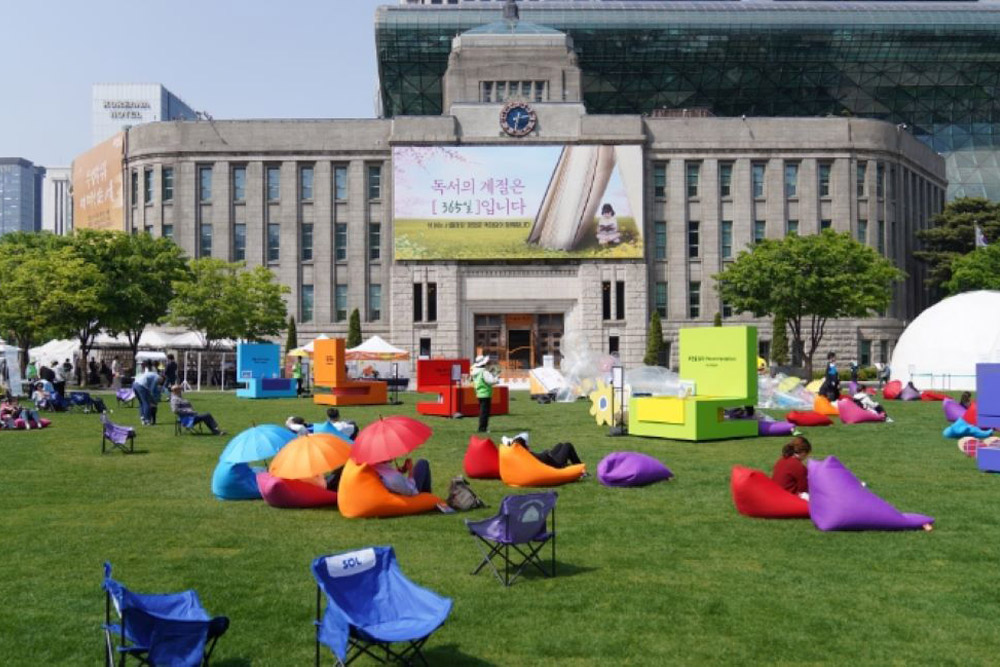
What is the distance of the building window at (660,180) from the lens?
5916 centimetres

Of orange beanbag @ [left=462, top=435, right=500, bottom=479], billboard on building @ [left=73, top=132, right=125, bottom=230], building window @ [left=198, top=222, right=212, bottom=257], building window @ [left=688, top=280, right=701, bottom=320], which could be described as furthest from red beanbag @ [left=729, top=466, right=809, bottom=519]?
billboard on building @ [left=73, top=132, right=125, bottom=230]

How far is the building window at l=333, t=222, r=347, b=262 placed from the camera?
59531 mm

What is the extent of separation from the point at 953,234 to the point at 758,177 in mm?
15300

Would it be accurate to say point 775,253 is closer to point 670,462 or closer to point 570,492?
point 670,462

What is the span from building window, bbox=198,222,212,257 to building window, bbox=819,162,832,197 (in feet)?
130

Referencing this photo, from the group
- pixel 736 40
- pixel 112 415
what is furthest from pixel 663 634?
pixel 736 40

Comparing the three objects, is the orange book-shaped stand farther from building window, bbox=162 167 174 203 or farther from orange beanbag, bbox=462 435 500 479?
building window, bbox=162 167 174 203

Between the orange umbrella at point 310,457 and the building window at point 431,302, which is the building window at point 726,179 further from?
the orange umbrella at point 310,457

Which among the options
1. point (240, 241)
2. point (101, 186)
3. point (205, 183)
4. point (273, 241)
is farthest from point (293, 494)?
point (101, 186)

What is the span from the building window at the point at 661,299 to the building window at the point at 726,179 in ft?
23.4

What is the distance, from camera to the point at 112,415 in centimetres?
2844

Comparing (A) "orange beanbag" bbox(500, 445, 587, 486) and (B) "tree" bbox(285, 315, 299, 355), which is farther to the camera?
(B) "tree" bbox(285, 315, 299, 355)

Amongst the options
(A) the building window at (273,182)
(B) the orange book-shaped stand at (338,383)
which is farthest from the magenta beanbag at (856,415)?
(A) the building window at (273,182)

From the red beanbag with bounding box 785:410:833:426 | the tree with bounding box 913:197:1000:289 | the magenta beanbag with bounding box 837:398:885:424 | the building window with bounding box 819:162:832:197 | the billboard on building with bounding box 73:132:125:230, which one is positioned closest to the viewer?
the red beanbag with bounding box 785:410:833:426
